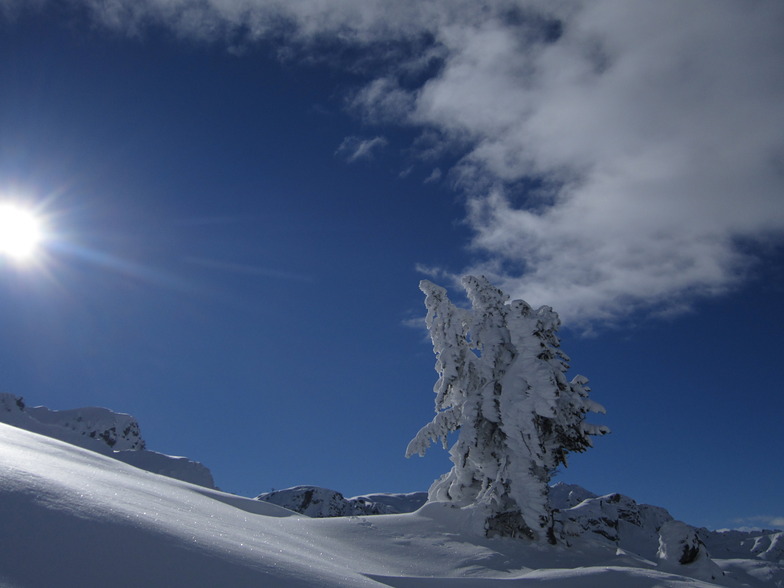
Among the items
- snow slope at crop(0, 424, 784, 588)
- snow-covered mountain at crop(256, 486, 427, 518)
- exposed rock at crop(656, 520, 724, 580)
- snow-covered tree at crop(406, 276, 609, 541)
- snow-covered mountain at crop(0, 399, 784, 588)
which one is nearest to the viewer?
snow slope at crop(0, 424, 784, 588)

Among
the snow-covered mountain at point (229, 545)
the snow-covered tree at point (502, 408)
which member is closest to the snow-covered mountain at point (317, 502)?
the snow-covered tree at point (502, 408)

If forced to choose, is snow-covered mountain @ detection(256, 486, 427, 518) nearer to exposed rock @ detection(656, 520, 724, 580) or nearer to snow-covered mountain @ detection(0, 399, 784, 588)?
exposed rock @ detection(656, 520, 724, 580)

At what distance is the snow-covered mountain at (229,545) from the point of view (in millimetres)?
4258

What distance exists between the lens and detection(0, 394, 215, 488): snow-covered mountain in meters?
92.1

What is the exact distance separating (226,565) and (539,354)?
15.5 meters

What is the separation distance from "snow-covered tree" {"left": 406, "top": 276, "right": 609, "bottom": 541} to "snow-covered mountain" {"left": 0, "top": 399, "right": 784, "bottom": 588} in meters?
1.46

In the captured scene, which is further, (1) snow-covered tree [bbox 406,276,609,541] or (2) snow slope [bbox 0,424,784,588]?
(1) snow-covered tree [bbox 406,276,609,541]

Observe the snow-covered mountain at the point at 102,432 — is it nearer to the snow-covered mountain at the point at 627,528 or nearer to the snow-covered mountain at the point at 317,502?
the snow-covered mountain at the point at 317,502

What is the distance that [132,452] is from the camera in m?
92.0

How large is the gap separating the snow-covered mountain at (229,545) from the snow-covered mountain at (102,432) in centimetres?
8046

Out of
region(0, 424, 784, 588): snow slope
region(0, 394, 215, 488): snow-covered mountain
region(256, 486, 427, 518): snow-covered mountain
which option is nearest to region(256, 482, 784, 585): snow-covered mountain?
region(256, 486, 427, 518): snow-covered mountain

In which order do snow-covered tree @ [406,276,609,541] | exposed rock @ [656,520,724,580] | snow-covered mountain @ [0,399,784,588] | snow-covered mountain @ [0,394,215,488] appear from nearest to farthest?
snow-covered mountain @ [0,399,784,588] < exposed rock @ [656,520,724,580] < snow-covered tree @ [406,276,609,541] < snow-covered mountain @ [0,394,215,488]

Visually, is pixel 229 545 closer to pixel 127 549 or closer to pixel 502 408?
pixel 127 549

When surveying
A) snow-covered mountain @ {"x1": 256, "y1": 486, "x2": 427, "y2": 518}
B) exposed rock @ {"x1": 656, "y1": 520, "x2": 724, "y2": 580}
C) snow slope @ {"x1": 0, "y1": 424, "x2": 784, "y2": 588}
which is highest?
snow-covered mountain @ {"x1": 256, "y1": 486, "x2": 427, "y2": 518}
